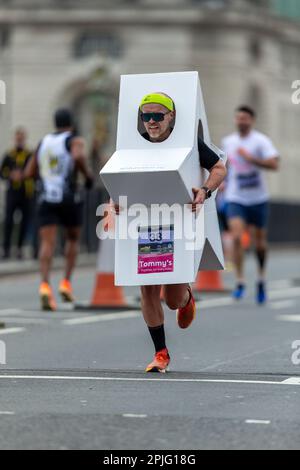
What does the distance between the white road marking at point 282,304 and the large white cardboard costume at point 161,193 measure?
21.7 ft

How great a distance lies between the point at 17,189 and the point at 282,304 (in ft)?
26.1

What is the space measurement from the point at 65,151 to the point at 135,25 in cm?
5935

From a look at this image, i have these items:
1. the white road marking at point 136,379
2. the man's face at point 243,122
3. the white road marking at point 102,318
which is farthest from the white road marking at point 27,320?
the white road marking at point 136,379

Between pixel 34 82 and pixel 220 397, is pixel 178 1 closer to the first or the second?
pixel 34 82

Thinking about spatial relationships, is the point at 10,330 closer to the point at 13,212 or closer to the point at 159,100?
the point at 159,100

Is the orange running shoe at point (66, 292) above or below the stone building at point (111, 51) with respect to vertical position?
below

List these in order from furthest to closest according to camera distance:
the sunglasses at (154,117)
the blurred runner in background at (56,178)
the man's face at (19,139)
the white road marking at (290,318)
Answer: the man's face at (19,139) < the blurred runner in background at (56,178) < the white road marking at (290,318) < the sunglasses at (154,117)

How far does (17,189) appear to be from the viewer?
77.3 ft

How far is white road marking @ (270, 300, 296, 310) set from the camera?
629 inches

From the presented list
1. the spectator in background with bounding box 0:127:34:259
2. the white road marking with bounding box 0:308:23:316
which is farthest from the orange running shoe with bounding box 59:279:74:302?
the spectator in background with bounding box 0:127:34:259

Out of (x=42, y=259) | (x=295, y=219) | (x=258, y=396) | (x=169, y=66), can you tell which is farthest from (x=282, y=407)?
(x=169, y=66)

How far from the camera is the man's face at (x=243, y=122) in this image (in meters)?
16.4

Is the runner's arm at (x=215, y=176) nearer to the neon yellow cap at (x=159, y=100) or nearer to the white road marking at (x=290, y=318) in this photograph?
the neon yellow cap at (x=159, y=100)

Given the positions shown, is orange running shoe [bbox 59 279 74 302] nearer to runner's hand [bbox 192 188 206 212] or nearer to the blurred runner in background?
the blurred runner in background
